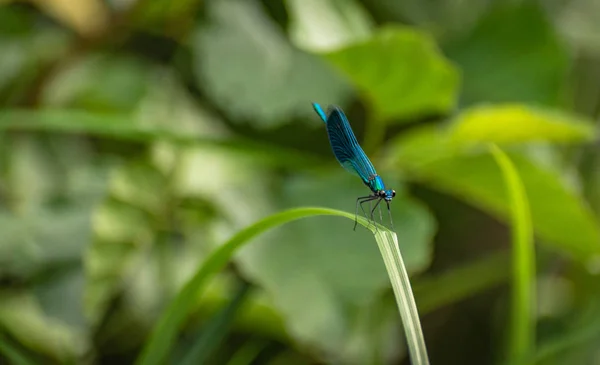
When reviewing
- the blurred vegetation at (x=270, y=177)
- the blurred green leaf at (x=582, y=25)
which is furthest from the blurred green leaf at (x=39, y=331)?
the blurred green leaf at (x=582, y=25)

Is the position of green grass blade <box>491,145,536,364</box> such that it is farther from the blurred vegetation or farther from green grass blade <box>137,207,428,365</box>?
green grass blade <box>137,207,428,365</box>

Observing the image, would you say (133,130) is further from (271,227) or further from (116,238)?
(271,227)

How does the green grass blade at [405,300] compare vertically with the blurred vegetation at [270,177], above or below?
below

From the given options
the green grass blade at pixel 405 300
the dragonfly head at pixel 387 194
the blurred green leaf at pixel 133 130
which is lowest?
the green grass blade at pixel 405 300

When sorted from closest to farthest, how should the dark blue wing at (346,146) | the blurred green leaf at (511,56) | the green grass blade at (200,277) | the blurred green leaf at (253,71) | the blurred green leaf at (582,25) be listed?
the green grass blade at (200,277), the dark blue wing at (346,146), the blurred green leaf at (253,71), the blurred green leaf at (511,56), the blurred green leaf at (582,25)

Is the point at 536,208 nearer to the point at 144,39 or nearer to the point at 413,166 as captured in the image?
the point at 413,166

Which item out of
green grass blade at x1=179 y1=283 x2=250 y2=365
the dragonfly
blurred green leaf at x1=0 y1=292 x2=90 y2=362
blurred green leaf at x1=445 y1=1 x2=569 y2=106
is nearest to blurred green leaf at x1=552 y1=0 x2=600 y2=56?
blurred green leaf at x1=445 y1=1 x2=569 y2=106

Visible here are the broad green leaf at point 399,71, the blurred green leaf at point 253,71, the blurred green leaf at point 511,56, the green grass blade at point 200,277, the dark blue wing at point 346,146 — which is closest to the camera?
the green grass blade at point 200,277

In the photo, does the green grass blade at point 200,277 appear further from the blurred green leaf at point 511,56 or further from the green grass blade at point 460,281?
the blurred green leaf at point 511,56
